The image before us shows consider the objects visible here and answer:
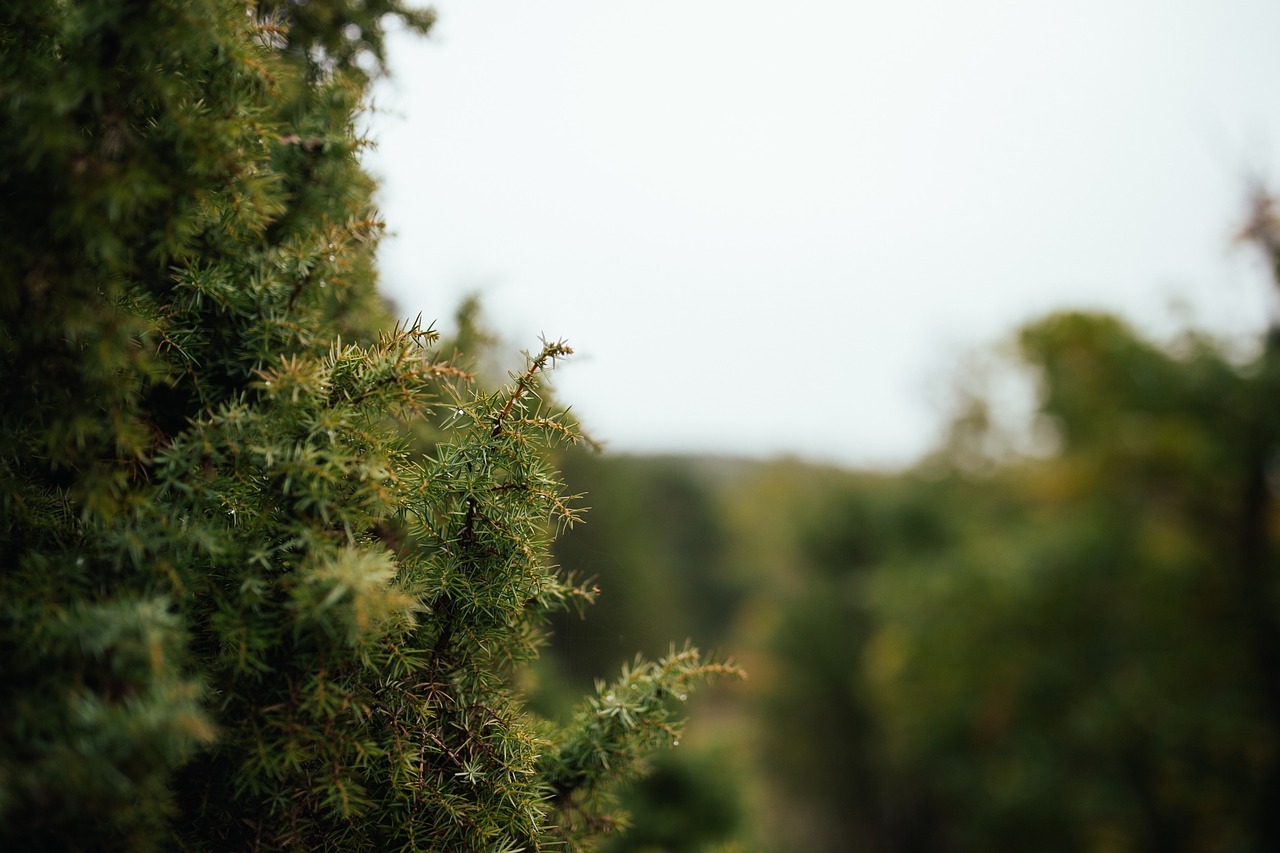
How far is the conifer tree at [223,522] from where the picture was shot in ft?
4.26

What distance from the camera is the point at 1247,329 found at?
28.1ft

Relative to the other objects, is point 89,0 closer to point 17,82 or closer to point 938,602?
point 17,82

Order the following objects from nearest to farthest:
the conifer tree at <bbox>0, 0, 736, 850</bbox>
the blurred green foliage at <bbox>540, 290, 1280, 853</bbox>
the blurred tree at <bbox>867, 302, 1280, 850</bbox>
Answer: the conifer tree at <bbox>0, 0, 736, 850</bbox>
the blurred green foliage at <bbox>540, 290, 1280, 853</bbox>
the blurred tree at <bbox>867, 302, 1280, 850</bbox>

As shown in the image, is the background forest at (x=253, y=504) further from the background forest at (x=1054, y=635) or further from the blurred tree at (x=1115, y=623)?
the blurred tree at (x=1115, y=623)

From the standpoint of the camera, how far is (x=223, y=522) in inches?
61.8

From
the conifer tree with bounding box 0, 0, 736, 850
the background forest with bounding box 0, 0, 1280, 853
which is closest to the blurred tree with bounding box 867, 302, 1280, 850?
the background forest with bounding box 0, 0, 1280, 853

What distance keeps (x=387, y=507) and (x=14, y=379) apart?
81cm

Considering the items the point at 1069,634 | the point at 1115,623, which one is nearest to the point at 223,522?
the point at 1115,623

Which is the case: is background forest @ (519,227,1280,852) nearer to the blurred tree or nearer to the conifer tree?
the blurred tree

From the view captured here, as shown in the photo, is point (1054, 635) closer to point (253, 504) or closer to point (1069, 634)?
point (1069, 634)

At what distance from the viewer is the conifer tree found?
51.1 inches

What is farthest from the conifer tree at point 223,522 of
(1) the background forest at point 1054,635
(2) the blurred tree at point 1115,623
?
(2) the blurred tree at point 1115,623

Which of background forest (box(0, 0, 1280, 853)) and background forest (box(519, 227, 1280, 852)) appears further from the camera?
background forest (box(519, 227, 1280, 852))

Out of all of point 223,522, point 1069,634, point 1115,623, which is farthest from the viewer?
point 1069,634
